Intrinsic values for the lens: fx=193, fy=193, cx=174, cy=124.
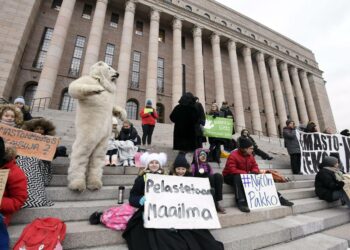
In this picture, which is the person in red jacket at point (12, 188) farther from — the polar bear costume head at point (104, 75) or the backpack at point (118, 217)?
the polar bear costume head at point (104, 75)

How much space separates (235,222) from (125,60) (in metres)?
18.0

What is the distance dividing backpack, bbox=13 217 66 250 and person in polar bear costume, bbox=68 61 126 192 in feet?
3.42

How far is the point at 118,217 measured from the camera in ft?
8.73

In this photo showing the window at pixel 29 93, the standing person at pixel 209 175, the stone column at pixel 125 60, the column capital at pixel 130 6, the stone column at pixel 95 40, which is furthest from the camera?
the column capital at pixel 130 6

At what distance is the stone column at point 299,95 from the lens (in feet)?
96.8

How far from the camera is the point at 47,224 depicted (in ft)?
7.21

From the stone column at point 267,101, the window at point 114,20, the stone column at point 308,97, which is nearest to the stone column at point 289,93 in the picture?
the stone column at point 267,101

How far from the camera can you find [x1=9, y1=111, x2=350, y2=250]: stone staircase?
251cm

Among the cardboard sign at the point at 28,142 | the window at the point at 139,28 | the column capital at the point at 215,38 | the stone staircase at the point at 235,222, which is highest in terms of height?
the window at the point at 139,28

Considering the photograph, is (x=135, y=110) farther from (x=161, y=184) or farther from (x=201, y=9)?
(x=161, y=184)

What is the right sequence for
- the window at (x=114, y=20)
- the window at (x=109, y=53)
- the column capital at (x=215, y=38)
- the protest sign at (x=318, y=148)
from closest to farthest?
the protest sign at (x=318, y=148), the window at (x=109, y=53), the window at (x=114, y=20), the column capital at (x=215, y=38)

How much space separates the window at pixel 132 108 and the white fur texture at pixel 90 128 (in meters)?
18.2

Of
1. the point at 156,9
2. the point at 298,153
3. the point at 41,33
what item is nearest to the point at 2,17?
the point at 41,33

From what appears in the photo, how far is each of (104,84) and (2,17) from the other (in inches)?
760
